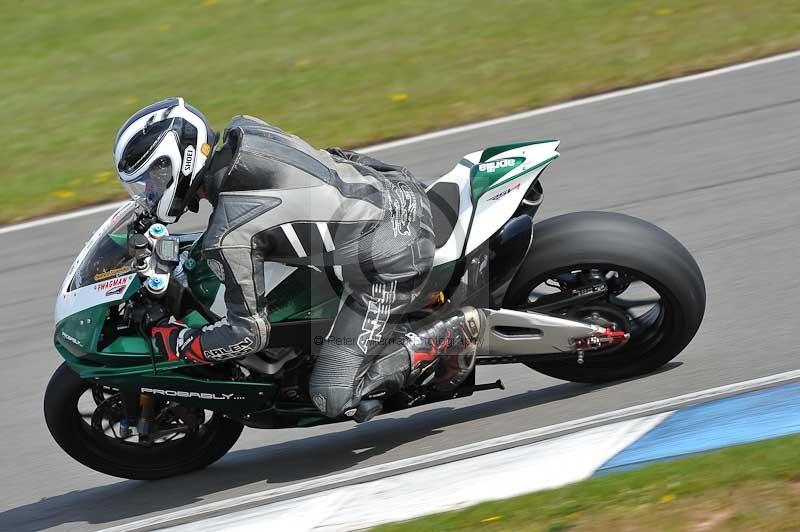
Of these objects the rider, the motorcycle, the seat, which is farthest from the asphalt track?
the seat

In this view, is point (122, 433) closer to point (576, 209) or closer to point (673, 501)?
point (673, 501)

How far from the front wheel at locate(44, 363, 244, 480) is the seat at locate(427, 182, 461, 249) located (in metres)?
1.39

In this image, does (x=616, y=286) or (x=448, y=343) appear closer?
(x=448, y=343)

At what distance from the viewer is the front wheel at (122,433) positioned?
524 cm

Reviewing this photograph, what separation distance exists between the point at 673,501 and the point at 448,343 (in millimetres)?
1408

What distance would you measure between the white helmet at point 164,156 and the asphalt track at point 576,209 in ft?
4.77

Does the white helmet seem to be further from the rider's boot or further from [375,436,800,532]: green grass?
[375,436,800,532]: green grass

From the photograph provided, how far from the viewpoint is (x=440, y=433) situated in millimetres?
5387

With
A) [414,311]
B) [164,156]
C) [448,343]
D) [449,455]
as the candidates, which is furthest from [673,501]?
[164,156]

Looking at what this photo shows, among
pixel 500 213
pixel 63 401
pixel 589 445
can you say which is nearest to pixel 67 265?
pixel 63 401

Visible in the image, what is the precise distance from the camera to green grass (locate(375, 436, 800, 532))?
3.79 metres

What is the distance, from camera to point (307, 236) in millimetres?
4730

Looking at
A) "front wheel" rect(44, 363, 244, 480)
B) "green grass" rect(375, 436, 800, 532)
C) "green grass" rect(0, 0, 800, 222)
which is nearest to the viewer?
"green grass" rect(375, 436, 800, 532)

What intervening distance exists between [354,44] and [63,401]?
24.1 feet
